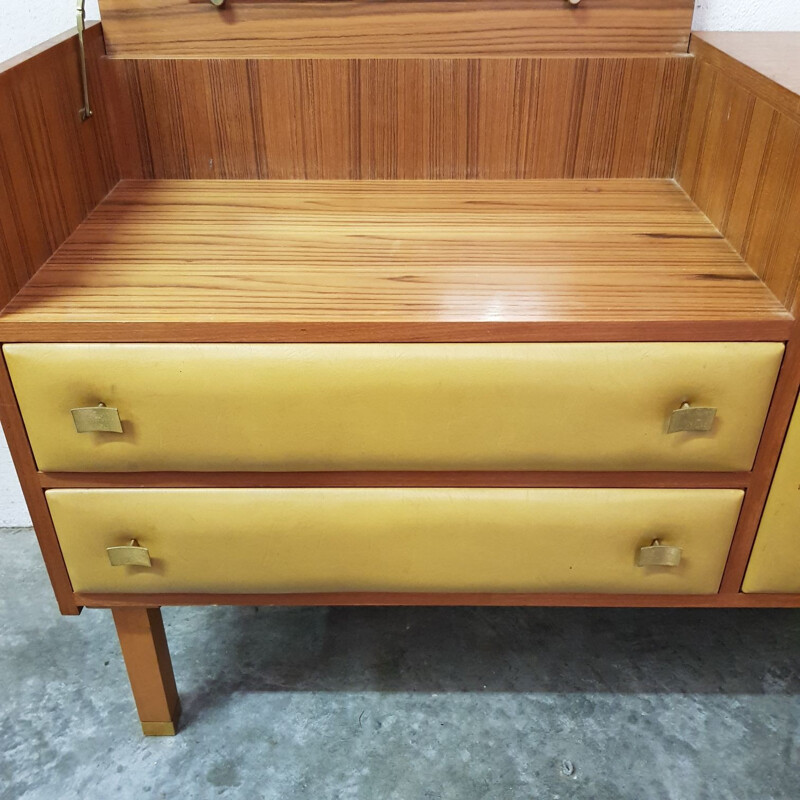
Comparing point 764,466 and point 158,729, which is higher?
point 764,466

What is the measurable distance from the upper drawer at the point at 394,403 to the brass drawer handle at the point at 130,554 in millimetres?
86

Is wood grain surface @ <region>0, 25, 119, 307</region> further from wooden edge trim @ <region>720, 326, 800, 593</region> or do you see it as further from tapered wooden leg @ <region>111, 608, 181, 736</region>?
wooden edge trim @ <region>720, 326, 800, 593</region>

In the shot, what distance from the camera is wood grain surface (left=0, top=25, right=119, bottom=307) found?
2.16 ft

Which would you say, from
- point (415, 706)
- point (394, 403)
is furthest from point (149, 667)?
point (394, 403)

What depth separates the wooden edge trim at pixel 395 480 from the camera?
A: 0.71 meters

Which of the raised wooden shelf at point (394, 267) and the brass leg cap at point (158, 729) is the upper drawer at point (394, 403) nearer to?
the raised wooden shelf at point (394, 267)

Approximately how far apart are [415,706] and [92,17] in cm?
89

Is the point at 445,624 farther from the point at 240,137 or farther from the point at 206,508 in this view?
the point at 240,137

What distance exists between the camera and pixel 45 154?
0.72 metres

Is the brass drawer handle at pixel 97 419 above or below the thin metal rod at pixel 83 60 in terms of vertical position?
below

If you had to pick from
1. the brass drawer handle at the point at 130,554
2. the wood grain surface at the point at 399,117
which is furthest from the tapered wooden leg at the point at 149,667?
the wood grain surface at the point at 399,117

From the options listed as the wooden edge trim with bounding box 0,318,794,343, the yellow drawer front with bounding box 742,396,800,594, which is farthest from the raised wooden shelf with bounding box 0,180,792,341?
the yellow drawer front with bounding box 742,396,800,594

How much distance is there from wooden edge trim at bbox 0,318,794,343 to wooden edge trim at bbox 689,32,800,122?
0.57ft

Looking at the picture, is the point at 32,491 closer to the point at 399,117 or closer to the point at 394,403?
the point at 394,403
